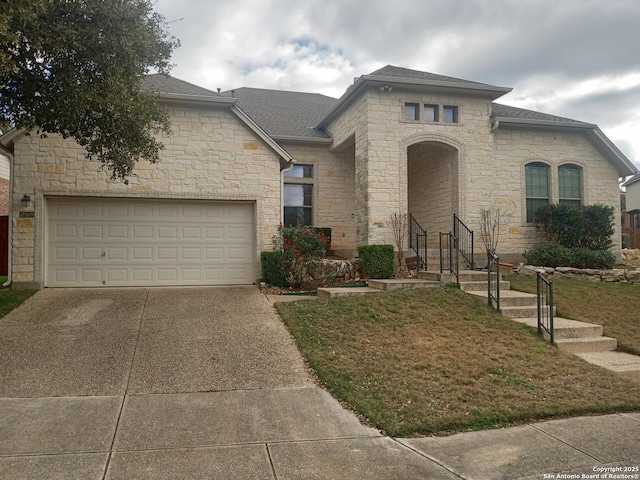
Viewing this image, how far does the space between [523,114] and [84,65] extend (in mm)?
12452

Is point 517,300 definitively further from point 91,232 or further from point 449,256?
point 91,232

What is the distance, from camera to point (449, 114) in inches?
527

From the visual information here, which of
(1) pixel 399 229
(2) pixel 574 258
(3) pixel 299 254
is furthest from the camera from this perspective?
(2) pixel 574 258

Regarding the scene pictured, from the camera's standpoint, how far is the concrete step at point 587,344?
734 cm

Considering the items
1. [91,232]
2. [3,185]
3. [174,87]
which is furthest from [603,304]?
[3,185]

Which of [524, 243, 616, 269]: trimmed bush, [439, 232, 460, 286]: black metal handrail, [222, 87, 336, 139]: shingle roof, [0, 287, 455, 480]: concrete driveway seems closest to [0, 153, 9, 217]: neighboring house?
[222, 87, 336, 139]: shingle roof

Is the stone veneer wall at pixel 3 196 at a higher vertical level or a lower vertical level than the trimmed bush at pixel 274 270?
higher

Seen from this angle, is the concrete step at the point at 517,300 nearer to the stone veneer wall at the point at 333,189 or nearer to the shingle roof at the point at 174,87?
the stone veneer wall at the point at 333,189

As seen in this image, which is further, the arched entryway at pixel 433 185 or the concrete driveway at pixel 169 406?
the arched entryway at pixel 433 185

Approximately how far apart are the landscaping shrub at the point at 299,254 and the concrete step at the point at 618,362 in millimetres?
5991

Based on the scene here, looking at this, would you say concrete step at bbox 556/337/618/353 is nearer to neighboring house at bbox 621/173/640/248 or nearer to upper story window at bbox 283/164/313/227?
upper story window at bbox 283/164/313/227

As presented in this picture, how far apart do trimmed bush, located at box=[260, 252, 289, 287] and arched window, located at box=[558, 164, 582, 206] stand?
9.25 meters

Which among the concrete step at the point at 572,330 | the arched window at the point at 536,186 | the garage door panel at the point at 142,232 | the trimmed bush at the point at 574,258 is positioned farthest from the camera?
the arched window at the point at 536,186

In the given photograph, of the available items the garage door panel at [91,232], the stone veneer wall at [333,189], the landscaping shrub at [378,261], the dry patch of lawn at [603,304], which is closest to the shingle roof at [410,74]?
the stone veneer wall at [333,189]
